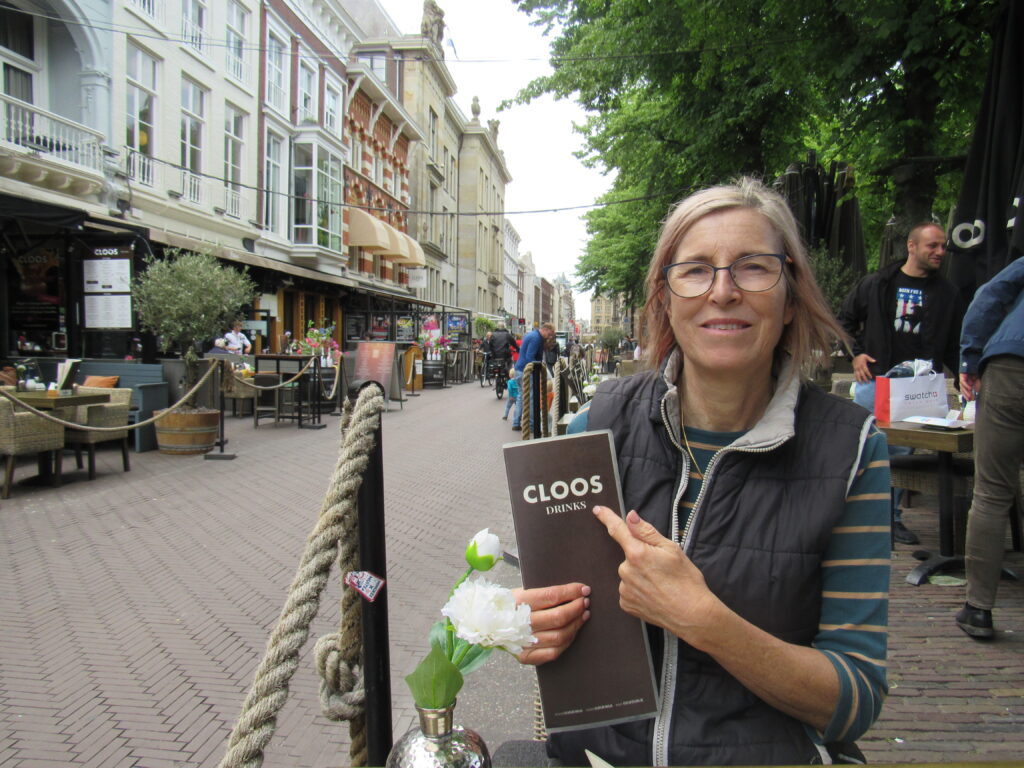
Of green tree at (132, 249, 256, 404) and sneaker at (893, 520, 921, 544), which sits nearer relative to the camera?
sneaker at (893, 520, 921, 544)

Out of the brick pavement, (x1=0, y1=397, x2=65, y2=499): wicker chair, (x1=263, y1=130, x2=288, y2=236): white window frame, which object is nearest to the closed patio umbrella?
the brick pavement

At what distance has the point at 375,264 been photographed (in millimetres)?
31500

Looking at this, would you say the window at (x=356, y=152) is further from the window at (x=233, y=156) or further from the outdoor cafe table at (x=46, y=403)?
the outdoor cafe table at (x=46, y=403)

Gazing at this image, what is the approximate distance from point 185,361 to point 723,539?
9.36 m

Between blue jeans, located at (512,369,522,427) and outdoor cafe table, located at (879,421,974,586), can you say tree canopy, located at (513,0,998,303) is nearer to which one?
outdoor cafe table, located at (879,421,974,586)

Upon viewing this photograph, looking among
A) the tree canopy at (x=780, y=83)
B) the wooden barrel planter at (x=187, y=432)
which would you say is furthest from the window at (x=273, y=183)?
the wooden barrel planter at (x=187, y=432)

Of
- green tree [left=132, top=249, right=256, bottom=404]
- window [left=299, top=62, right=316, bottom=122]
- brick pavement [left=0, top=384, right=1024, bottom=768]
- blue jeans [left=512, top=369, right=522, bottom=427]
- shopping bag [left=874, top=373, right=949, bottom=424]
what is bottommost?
brick pavement [left=0, top=384, right=1024, bottom=768]

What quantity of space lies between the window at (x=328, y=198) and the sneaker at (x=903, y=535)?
20734mm

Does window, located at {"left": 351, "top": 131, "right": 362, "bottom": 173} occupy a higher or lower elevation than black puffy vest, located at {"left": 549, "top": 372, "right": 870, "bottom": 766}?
higher

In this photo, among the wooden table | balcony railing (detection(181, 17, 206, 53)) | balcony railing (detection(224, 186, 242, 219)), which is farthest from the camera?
balcony railing (detection(224, 186, 242, 219))

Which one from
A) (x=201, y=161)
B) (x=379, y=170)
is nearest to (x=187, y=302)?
(x=201, y=161)

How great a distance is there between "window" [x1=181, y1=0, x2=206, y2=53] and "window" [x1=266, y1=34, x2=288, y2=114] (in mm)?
2988

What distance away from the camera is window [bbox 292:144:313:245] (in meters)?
22.3

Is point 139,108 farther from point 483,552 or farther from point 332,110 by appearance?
point 483,552
